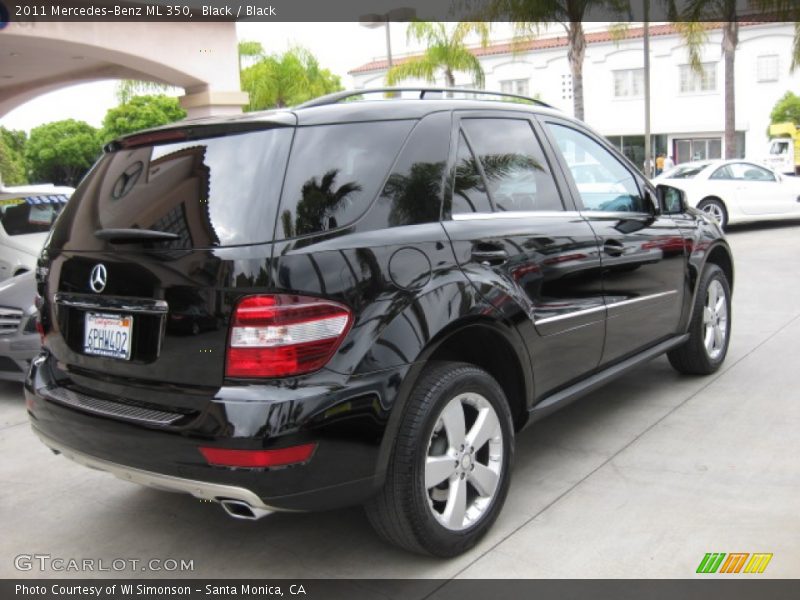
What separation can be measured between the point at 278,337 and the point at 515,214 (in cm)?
142

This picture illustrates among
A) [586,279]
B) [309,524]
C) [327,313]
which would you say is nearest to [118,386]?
[327,313]

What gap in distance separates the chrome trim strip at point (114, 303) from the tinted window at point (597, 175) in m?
2.25

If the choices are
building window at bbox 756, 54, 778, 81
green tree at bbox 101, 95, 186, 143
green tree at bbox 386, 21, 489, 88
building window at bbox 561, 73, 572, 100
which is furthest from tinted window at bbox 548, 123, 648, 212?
green tree at bbox 101, 95, 186, 143

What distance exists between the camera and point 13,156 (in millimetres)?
57125

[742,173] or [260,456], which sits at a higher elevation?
[742,173]

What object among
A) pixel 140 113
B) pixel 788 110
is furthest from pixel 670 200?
pixel 140 113

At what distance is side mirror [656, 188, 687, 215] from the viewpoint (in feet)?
15.9

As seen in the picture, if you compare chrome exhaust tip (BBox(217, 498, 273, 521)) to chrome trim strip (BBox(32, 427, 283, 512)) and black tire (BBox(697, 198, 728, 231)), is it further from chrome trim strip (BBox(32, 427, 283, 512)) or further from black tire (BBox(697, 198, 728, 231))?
black tire (BBox(697, 198, 728, 231))

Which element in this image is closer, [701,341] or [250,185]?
[250,185]

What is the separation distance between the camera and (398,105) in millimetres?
3229

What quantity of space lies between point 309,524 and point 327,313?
4.29 ft

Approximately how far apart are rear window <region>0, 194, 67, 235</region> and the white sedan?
1079 centimetres

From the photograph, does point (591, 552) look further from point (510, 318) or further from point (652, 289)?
point (652, 289)

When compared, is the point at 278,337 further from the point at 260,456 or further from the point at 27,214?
the point at 27,214
